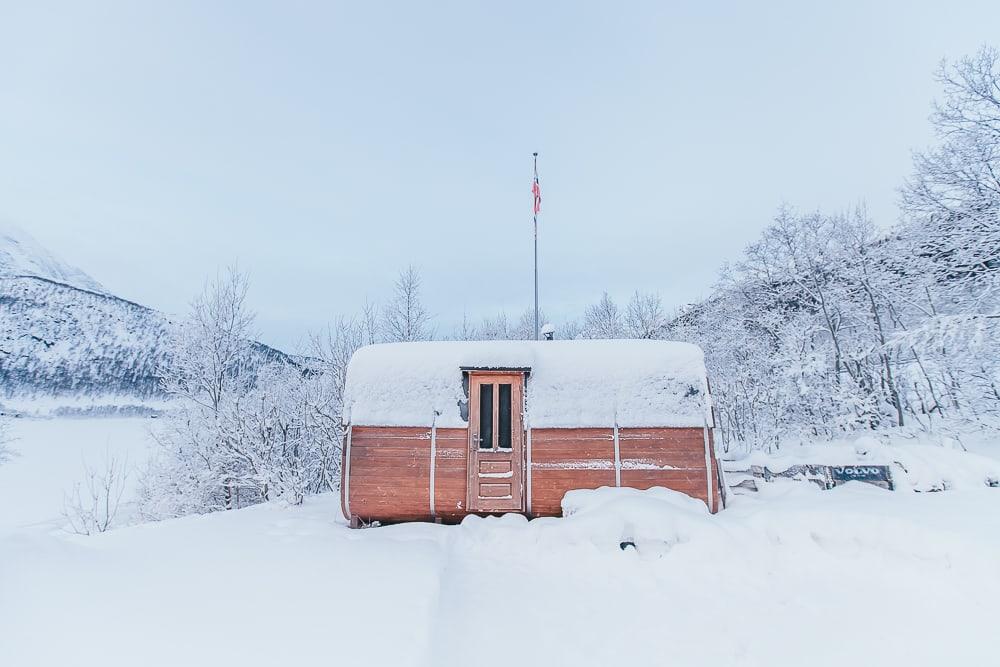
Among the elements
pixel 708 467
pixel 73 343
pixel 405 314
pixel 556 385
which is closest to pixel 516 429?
pixel 556 385

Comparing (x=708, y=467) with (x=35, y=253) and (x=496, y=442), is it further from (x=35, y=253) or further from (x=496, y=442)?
(x=35, y=253)

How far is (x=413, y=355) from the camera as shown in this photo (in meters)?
9.31

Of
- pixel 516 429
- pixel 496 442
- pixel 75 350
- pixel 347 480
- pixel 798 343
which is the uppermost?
pixel 75 350

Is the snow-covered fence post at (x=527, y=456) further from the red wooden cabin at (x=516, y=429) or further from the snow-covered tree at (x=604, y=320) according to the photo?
the snow-covered tree at (x=604, y=320)

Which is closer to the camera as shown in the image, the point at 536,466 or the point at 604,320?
the point at 536,466

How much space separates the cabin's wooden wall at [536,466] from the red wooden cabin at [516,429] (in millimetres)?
20

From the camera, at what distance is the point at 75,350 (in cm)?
3406

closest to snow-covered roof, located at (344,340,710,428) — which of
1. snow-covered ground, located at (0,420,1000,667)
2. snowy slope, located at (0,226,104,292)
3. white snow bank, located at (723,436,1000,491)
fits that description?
snow-covered ground, located at (0,420,1000,667)

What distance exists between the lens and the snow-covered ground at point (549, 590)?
3.90 meters

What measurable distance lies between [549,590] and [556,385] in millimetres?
4147

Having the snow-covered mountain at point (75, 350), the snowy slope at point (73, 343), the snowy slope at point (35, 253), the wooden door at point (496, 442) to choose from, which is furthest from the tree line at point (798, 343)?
the snowy slope at point (35, 253)

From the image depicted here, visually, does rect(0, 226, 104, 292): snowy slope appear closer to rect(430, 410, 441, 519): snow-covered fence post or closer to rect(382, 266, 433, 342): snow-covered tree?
rect(382, 266, 433, 342): snow-covered tree

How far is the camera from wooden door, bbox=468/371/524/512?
342 inches

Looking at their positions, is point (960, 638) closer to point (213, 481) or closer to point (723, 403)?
point (213, 481)
